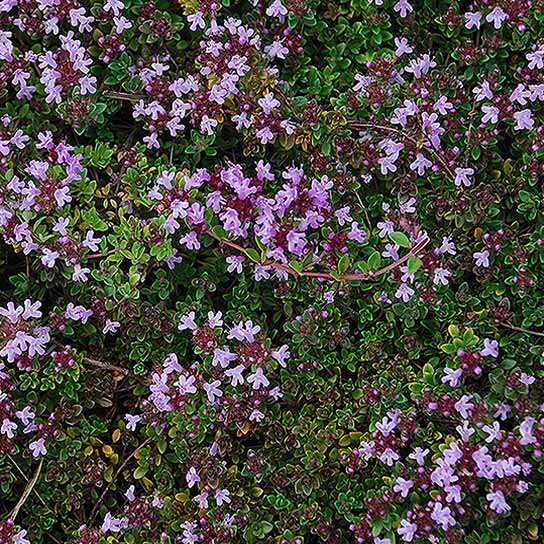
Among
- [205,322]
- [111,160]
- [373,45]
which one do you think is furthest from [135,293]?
[373,45]

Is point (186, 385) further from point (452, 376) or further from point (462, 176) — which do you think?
point (462, 176)

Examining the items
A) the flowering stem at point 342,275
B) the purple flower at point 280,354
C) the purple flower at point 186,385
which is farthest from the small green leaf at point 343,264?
the purple flower at point 186,385

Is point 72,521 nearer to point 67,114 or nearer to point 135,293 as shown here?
point 135,293

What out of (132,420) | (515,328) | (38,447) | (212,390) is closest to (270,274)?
(212,390)

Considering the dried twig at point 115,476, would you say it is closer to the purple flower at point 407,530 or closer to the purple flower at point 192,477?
the purple flower at point 192,477

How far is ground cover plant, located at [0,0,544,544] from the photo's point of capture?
244 cm

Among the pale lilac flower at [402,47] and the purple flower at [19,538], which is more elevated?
the pale lilac flower at [402,47]

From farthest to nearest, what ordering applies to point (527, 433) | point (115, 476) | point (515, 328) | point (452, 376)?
point (115, 476) < point (515, 328) < point (452, 376) < point (527, 433)

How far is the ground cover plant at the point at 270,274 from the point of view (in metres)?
2.44

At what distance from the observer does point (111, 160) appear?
2.65m

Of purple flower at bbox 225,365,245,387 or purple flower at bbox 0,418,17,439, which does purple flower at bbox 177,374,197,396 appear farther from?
purple flower at bbox 0,418,17,439

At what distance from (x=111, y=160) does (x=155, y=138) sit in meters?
0.16

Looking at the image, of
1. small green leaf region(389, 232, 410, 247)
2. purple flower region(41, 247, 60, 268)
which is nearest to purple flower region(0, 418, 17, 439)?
purple flower region(41, 247, 60, 268)

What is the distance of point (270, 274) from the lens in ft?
8.51
